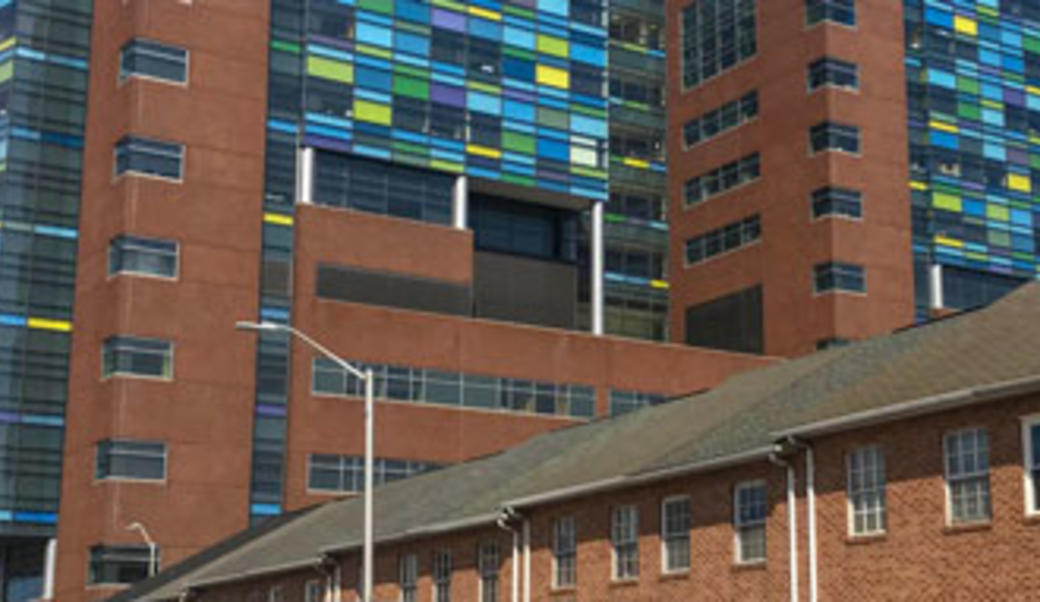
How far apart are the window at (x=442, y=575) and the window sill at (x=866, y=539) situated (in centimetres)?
1642

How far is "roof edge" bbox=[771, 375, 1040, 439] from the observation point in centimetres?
2758

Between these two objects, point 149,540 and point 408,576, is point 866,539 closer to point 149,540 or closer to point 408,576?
point 408,576

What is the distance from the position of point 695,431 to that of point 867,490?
917 centimetres

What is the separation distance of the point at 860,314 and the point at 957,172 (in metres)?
18.2

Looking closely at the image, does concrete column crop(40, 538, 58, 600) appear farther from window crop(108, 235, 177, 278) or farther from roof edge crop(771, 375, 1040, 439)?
roof edge crop(771, 375, 1040, 439)

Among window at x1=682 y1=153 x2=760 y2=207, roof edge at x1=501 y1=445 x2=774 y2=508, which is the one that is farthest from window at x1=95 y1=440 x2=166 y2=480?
roof edge at x1=501 y1=445 x2=774 y2=508

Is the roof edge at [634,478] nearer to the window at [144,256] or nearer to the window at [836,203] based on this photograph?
the window at [144,256]

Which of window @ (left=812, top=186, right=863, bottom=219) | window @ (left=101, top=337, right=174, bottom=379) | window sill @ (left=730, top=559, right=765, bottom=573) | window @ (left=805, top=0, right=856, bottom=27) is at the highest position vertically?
window @ (left=805, top=0, right=856, bottom=27)

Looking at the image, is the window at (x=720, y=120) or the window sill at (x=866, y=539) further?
the window at (x=720, y=120)

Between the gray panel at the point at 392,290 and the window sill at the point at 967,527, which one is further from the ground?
the gray panel at the point at 392,290

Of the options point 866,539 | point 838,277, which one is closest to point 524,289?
point 838,277

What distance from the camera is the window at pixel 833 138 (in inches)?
3900

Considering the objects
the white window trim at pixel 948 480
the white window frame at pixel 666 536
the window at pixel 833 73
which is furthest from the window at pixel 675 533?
the window at pixel 833 73

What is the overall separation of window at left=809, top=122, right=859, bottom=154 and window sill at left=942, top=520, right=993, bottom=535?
71789mm
